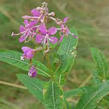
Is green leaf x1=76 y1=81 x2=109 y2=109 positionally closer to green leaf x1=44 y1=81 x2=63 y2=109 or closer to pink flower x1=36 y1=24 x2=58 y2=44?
green leaf x1=44 y1=81 x2=63 y2=109

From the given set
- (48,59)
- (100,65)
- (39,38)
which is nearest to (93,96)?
(100,65)

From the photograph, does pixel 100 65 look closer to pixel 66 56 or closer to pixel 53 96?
pixel 66 56

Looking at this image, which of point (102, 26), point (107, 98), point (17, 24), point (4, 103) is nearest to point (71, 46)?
point (107, 98)

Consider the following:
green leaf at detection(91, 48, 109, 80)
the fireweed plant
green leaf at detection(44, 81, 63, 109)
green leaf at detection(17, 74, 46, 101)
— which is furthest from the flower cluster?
green leaf at detection(91, 48, 109, 80)

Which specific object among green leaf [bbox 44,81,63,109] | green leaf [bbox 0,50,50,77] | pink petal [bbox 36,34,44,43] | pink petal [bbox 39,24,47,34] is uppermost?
pink petal [bbox 39,24,47,34]

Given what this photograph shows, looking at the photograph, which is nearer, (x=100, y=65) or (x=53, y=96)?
(x=53, y=96)

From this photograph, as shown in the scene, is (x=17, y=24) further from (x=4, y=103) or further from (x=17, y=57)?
(x=17, y=57)

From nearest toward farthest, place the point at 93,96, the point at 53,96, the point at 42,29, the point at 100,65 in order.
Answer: the point at 42,29
the point at 53,96
the point at 93,96
the point at 100,65
